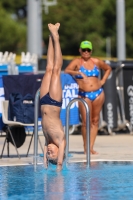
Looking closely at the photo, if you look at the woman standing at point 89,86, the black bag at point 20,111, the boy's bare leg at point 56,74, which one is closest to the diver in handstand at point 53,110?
the boy's bare leg at point 56,74

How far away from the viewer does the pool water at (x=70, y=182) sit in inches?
347

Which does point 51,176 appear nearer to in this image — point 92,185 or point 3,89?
point 92,185

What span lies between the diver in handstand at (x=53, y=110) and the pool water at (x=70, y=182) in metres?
0.32

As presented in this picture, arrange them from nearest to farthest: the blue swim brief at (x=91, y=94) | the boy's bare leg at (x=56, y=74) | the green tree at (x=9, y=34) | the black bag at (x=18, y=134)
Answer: the boy's bare leg at (x=56, y=74) → the black bag at (x=18, y=134) → the blue swim brief at (x=91, y=94) → the green tree at (x=9, y=34)

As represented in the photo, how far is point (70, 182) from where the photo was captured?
391 inches

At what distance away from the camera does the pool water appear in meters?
8.81

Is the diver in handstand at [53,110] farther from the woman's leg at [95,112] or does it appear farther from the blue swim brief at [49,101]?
the woman's leg at [95,112]

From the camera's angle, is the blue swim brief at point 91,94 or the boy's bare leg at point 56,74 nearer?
the boy's bare leg at point 56,74

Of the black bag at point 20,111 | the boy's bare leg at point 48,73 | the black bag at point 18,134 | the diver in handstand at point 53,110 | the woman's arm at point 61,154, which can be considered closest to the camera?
the woman's arm at point 61,154

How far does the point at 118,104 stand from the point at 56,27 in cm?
830

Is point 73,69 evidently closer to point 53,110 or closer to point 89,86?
point 89,86

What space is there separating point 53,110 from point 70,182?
1.30m

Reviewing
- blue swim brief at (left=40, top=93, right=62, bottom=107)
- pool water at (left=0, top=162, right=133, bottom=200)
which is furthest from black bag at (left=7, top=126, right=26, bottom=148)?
blue swim brief at (left=40, top=93, right=62, bottom=107)

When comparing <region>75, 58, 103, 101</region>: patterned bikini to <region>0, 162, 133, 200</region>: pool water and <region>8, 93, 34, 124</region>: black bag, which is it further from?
<region>0, 162, 133, 200</region>: pool water
